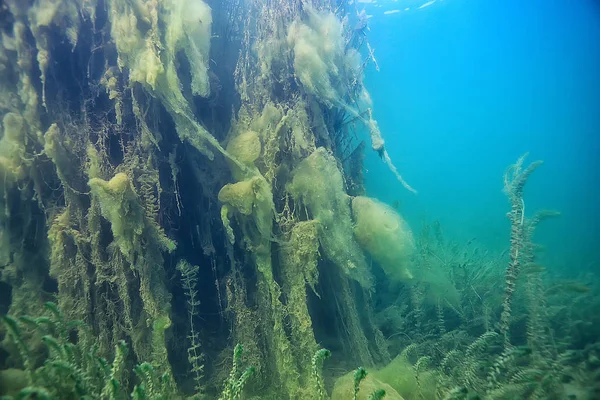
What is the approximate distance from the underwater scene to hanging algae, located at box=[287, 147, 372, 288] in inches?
0.9

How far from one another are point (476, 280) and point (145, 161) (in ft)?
16.6

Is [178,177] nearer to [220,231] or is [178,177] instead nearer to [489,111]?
[220,231]

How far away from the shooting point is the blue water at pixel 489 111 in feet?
63.4

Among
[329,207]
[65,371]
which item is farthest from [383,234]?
[65,371]

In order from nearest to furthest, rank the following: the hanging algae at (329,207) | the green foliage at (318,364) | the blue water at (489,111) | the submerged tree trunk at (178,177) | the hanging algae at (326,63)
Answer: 1. the green foliage at (318,364)
2. the submerged tree trunk at (178,177)
3. the hanging algae at (329,207)
4. the hanging algae at (326,63)
5. the blue water at (489,111)

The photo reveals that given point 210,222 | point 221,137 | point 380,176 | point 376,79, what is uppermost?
point 376,79

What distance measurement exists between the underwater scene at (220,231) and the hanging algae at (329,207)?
0.07 feet

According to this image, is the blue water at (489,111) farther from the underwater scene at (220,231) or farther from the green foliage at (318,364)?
the green foliage at (318,364)

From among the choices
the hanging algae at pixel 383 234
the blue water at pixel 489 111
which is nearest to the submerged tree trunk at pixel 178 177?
the hanging algae at pixel 383 234

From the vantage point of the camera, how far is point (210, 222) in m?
3.48

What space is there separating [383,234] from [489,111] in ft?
227

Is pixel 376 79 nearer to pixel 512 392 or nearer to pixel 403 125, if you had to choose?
pixel 403 125

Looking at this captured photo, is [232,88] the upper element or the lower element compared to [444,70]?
lower

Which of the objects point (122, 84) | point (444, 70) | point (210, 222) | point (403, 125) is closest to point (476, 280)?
point (210, 222)
